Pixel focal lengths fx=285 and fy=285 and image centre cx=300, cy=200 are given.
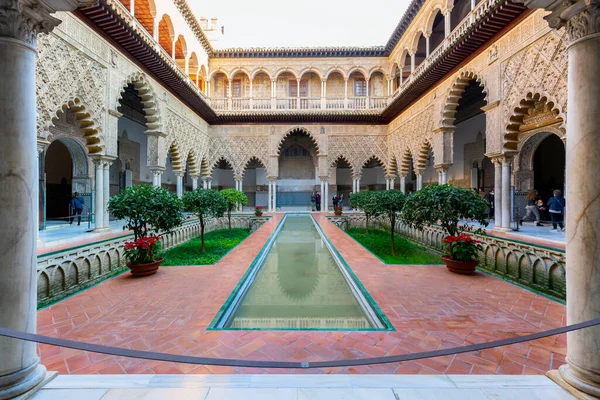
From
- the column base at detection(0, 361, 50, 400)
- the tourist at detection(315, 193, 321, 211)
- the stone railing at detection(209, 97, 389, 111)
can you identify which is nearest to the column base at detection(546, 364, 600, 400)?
the column base at detection(0, 361, 50, 400)

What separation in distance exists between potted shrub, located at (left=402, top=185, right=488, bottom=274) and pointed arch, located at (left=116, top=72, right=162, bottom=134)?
967 cm

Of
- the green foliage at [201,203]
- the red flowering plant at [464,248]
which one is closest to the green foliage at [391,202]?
the red flowering plant at [464,248]

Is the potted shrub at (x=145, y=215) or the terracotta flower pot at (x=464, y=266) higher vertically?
the potted shrub at (x=145, y=215)

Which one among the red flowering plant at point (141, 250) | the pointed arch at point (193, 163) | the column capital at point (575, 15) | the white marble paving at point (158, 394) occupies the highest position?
the pointed arch at point (193, 163)

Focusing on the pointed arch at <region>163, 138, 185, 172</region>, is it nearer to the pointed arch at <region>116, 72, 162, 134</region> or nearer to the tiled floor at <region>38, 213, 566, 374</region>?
the pointed arch at <region>116, 72, 162, 134</region>

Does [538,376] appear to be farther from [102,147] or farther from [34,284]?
[102,147]

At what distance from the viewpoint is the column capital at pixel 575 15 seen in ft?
6.29

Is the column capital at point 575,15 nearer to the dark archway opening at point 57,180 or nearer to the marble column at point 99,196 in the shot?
the marble column at point 99,196

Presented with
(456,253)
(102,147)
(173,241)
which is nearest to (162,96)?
(102,147)

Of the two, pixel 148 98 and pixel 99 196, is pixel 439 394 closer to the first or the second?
pixel 99 196

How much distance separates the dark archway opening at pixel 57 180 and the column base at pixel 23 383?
1378 centimetres

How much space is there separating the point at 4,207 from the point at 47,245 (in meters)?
4.98

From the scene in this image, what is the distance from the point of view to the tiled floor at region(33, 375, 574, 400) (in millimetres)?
1844

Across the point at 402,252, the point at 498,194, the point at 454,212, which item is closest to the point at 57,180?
the point at 402,252
